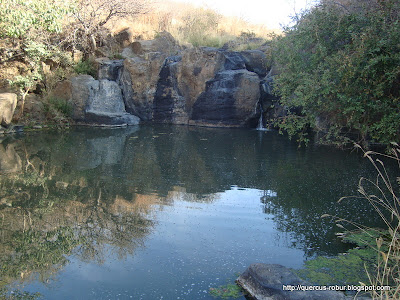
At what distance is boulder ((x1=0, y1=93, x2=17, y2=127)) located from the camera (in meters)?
13.8

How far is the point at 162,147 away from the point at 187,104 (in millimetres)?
6792

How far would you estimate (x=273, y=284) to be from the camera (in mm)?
3572

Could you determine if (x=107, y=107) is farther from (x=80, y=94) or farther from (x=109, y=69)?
(x=109, y=69)

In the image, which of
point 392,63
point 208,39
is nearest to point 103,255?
point 392,63

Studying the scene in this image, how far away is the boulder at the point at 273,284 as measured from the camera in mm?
3402

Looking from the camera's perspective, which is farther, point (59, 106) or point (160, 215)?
point (59, 106)

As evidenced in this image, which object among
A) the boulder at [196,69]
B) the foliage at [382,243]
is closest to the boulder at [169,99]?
the boulder at [196,69]

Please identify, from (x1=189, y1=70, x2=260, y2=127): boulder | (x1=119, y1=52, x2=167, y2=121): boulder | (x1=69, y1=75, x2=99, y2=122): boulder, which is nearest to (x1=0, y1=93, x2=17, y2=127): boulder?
(x1=69, y1=75, x2=99, y2=122): boulder

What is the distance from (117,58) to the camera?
2019 cm

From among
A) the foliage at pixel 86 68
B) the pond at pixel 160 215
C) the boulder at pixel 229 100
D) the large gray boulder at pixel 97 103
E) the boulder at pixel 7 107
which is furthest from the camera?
the foliage at pixel 86 68

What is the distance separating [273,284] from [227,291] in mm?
515

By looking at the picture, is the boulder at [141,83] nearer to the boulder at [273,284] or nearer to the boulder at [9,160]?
the boulder at [9,160]

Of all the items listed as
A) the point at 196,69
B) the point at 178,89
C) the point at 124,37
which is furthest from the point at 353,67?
the point at 124,37

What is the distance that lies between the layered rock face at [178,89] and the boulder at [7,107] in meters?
3.19
